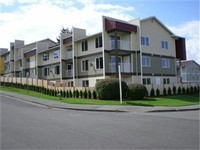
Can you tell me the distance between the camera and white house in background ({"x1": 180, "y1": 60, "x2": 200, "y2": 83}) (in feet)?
291

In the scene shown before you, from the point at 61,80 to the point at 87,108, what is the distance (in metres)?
22.4

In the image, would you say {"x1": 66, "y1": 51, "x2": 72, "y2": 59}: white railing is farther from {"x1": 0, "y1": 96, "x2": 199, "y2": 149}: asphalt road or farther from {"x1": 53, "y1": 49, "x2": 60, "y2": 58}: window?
{"x1": 0, "y1": 96, "x2": 199, "y2": 149}: asphalt road

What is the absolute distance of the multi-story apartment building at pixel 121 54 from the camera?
34.1 metres

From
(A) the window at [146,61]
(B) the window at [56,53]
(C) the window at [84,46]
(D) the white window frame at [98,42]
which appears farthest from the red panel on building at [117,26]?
(B) the window at [56,53]

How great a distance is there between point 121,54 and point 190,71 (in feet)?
200

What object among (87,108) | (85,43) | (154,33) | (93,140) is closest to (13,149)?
→ (93,140)

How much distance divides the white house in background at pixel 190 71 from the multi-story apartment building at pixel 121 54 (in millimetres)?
46939

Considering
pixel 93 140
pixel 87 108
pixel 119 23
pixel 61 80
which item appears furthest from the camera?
pixel 61 80

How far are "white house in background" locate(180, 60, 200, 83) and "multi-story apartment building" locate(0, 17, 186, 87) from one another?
46.9 m

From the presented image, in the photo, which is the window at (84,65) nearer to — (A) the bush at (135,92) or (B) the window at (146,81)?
(B) the window at (146,81)

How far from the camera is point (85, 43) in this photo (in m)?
38.3

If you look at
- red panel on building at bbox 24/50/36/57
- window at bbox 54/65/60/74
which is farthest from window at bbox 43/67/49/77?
red panel on building at bbox 24/50/36/57

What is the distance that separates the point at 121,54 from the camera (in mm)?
36188

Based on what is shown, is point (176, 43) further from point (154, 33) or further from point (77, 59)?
point (77, 59)
